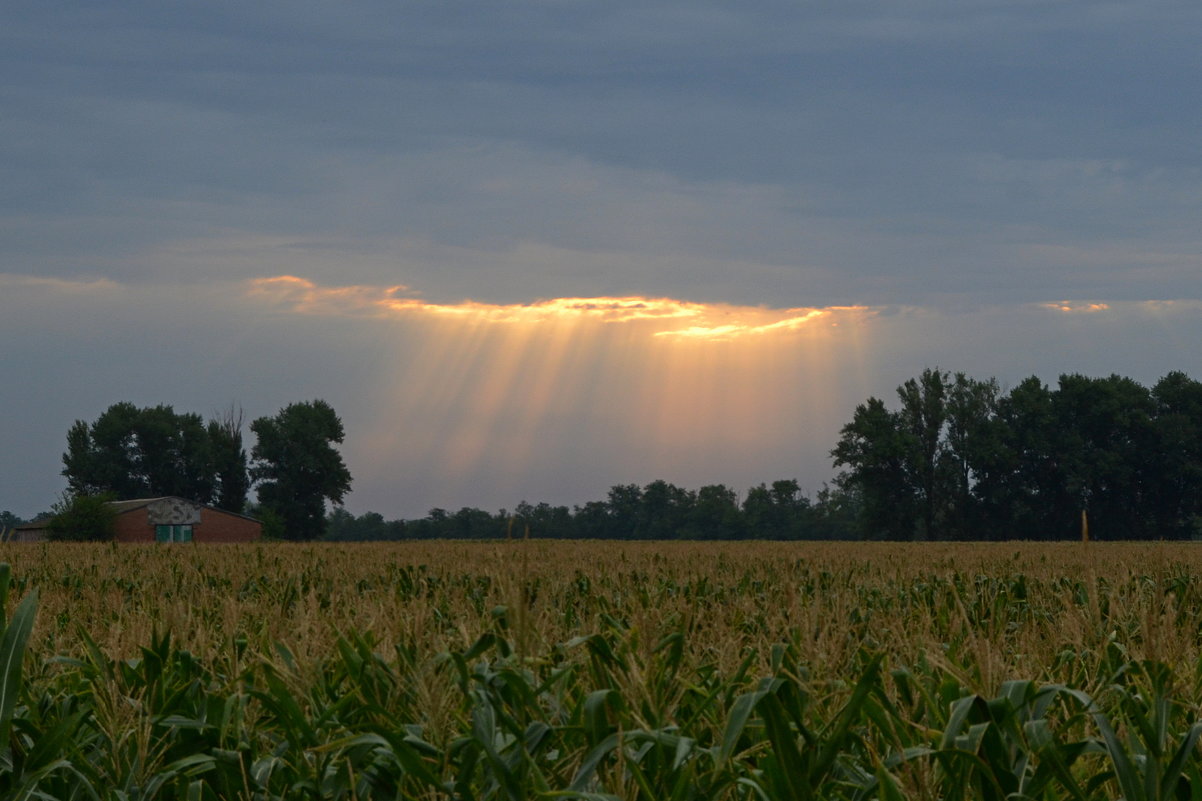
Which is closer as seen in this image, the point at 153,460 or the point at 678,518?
the point at 153,460

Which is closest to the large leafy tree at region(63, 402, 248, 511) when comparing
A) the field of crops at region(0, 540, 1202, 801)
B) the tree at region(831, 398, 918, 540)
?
the tree at region(831, 398, 918, 540)

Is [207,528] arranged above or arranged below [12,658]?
below

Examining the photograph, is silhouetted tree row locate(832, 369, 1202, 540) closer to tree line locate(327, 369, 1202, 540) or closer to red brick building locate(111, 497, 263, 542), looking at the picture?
tree line locate(327, 369, 1202, 540)

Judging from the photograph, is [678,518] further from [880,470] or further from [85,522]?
[85,522]

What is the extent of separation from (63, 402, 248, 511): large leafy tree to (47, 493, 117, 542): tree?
80.0ft

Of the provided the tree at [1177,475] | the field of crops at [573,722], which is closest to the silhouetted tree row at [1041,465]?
the tree at [1177,475]

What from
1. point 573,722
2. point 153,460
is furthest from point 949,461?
point 573,722

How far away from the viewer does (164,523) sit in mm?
81938

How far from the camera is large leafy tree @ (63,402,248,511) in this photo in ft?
337

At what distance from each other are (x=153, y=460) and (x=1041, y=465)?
8573cm

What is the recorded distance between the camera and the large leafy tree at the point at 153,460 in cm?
10275

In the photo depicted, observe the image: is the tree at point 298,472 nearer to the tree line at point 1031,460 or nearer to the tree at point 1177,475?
the tree line at point 1031,460

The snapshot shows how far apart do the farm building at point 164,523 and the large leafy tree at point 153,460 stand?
55.0 ft

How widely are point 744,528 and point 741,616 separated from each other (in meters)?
123
